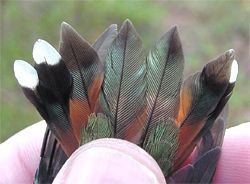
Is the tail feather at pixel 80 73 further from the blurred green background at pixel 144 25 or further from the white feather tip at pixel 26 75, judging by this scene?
the blurred green background at pixel 144 25

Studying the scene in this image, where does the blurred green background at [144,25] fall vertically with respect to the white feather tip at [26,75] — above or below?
below

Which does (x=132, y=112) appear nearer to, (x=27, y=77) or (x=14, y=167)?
(x=27, y=77)

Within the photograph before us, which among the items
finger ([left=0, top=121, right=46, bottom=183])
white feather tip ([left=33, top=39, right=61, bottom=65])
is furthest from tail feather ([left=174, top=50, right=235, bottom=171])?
finger ([left=0, top=121, right=46, bottom=183])

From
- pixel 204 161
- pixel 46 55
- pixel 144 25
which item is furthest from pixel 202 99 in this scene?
pixel 144 25

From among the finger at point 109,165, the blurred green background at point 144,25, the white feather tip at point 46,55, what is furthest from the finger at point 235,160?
the blurred green background at point 144,25

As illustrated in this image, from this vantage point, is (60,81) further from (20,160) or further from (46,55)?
(20,160)

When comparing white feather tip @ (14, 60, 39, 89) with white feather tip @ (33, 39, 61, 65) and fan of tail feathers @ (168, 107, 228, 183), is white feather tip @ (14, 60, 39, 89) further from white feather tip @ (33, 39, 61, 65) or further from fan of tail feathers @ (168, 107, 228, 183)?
fan of tail feathers @ (168, 107, 228, 183)
